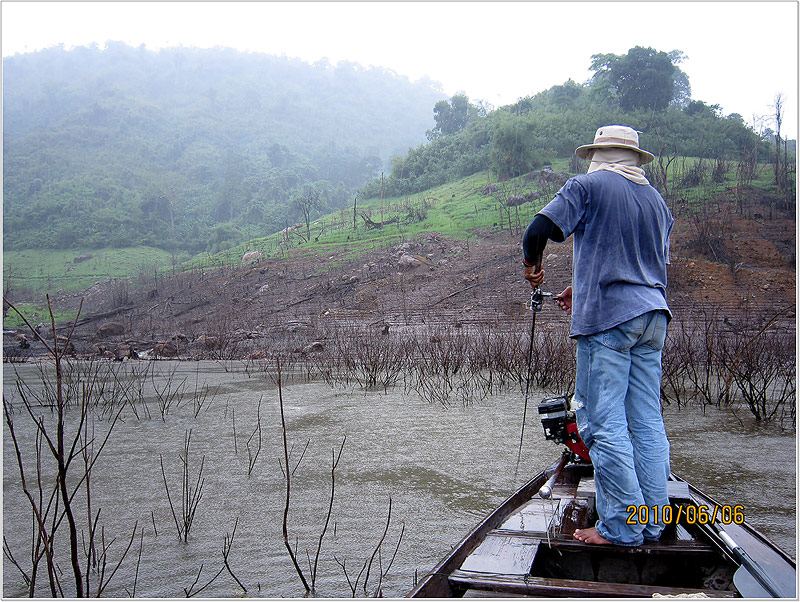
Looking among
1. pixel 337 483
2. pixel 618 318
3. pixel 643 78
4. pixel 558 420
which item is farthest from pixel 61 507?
pixel 643 78

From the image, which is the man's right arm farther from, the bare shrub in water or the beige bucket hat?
the bare shrub in water

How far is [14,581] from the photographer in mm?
3154

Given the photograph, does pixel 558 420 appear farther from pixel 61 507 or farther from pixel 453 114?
pixel 453 114

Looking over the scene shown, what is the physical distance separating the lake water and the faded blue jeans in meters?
1.02

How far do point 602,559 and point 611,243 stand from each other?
1368 mm

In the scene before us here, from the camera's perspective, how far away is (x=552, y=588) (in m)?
2.03

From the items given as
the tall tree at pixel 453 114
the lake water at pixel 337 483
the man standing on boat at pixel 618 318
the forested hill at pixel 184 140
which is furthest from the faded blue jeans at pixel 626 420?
the tall tree at pixel 453 114

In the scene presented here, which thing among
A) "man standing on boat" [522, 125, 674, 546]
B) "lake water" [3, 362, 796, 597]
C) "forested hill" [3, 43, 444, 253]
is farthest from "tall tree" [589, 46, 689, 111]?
"man standing on boat" [522, 125, 674, 546]

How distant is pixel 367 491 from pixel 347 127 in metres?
109

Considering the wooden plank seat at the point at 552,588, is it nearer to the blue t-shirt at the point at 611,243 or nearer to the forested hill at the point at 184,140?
the blue t-shirt at the point at 611,243

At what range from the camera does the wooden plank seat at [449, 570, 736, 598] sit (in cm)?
200

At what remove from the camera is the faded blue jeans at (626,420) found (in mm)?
2582

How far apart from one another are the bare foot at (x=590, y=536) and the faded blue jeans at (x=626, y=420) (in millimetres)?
34
